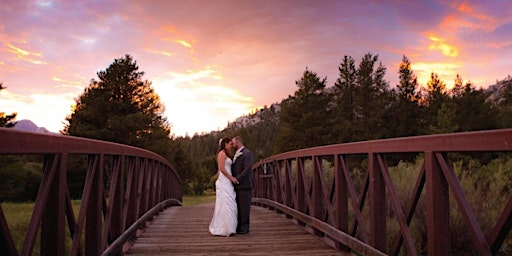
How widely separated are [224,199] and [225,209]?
228mm

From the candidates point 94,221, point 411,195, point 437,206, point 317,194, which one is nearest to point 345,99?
point 317,194

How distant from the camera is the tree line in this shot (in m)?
28.7

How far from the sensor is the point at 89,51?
1497 centimetres

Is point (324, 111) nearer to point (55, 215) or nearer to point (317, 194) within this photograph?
point (317, 194)

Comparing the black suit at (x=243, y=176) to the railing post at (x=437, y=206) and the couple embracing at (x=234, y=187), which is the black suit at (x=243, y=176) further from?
the railing post at (x=437, y=206)

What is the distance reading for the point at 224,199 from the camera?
6914 millimetres

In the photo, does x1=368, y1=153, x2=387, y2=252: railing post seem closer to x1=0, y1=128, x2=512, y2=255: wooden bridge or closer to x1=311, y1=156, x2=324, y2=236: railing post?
x1=0, y1=128, x2=512, y2=255: wooden bridge

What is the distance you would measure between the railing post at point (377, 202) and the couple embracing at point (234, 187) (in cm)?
295

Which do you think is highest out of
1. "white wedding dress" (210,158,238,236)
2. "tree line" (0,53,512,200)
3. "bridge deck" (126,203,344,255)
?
"tree line" (0,53,512,200)

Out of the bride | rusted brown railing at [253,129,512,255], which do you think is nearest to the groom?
the bride

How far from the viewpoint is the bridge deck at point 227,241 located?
198 inches

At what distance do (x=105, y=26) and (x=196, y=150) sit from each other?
93.3 m

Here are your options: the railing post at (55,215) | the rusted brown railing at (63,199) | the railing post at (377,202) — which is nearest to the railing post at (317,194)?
the railing post at (377,202)

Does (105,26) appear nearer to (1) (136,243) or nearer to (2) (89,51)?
(2) (89,51)
